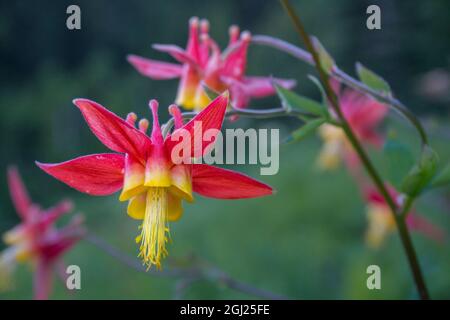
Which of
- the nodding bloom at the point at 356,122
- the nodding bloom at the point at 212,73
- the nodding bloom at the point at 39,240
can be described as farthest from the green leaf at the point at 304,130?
the nodding bloom at the point at 39,240

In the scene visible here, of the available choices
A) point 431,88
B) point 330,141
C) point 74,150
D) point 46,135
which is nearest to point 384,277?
point 330,141

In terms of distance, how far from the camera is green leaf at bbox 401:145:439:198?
2.63ft

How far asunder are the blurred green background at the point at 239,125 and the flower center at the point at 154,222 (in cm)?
37

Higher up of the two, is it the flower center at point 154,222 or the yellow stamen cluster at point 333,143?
the yellow stamen cluster at point 333,143

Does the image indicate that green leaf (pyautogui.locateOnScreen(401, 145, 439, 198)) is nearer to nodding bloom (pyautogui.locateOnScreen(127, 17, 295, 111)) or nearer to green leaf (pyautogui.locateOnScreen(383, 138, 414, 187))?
green leaf (pyautogui.locateOnScreen(383, 138, 414, 187))

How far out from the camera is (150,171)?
2.29 feet

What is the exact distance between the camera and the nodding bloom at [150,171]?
2.20 ft

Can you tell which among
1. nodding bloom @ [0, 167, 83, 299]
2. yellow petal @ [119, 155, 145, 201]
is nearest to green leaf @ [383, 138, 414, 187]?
yellow petal @ [119, 155, 145, 201]

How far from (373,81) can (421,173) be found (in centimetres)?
15

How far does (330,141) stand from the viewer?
165 centimetres

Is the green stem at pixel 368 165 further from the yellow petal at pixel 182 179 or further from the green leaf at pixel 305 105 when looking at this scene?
the yellow petal at pixel 182 179

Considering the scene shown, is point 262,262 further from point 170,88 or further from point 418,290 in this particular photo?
point 170,88

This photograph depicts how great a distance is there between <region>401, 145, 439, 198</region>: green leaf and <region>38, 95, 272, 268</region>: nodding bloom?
0.25 meters

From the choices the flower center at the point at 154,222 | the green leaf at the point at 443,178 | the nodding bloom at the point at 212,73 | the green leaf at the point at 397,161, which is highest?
the nodding bloom at the point at 212,73
